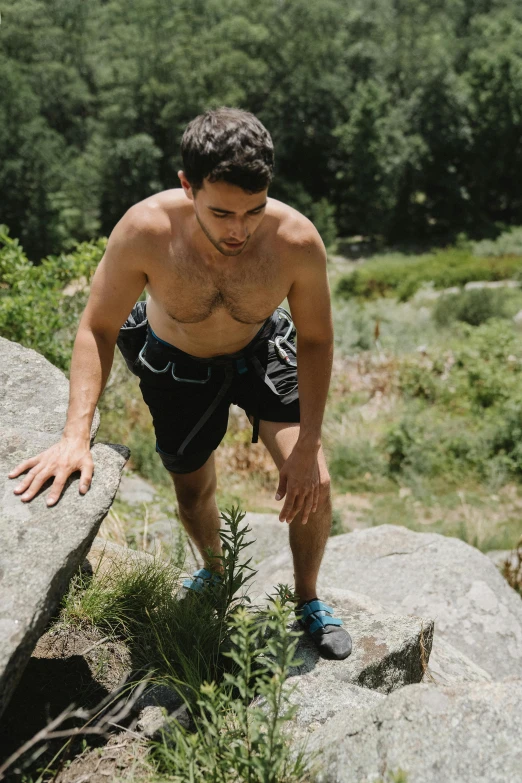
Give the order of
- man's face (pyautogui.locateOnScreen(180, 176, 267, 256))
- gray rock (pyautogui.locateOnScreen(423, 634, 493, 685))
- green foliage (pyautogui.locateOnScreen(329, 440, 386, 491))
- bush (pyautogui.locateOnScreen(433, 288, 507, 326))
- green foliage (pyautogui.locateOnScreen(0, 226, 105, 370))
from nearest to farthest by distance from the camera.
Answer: man's face (pyautogui.locateOnScreen(180, 176, 267, 256))
gray rock (pyautogui.locateOnScreen(423, 634, 493, 685))
green foliage (pyautogui.locateOnScreen(0, 226, 105, 370))
green foliage (pyautogui.locateOnScreen(329, 440, 386, 491))
bush (pyautogui.locateOnScreen(433, 288, 507, 326))

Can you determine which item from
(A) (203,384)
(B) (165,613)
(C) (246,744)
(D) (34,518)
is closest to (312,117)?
(A) (203,384)

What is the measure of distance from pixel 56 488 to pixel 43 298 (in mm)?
3350

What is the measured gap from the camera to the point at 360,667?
9.34 ft

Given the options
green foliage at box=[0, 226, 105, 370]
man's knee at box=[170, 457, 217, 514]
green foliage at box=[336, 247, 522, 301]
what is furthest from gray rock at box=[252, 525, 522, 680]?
green foliage at box=[336, 247, 522, 301]

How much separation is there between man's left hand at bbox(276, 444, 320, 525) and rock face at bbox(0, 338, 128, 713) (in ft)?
2.11

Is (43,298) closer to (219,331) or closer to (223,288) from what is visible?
(219,331)

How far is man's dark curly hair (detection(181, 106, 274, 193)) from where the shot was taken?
2.40 meters

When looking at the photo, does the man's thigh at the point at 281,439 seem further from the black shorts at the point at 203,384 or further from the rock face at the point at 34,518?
the rock face at the point at 34,518

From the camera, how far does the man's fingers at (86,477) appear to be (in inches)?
93.1

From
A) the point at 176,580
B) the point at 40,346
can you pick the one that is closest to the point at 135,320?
the point at 176,580

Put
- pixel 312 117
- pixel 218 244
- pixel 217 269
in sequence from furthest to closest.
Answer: pixel 312 117, pixel 217 269, pixel 218 244

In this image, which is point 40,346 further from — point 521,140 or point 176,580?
point 521,140

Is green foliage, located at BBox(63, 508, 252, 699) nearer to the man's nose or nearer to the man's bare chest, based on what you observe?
the man's bare chest

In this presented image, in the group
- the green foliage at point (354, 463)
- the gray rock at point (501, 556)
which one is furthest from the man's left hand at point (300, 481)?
the green foliage at point (354, 463)
